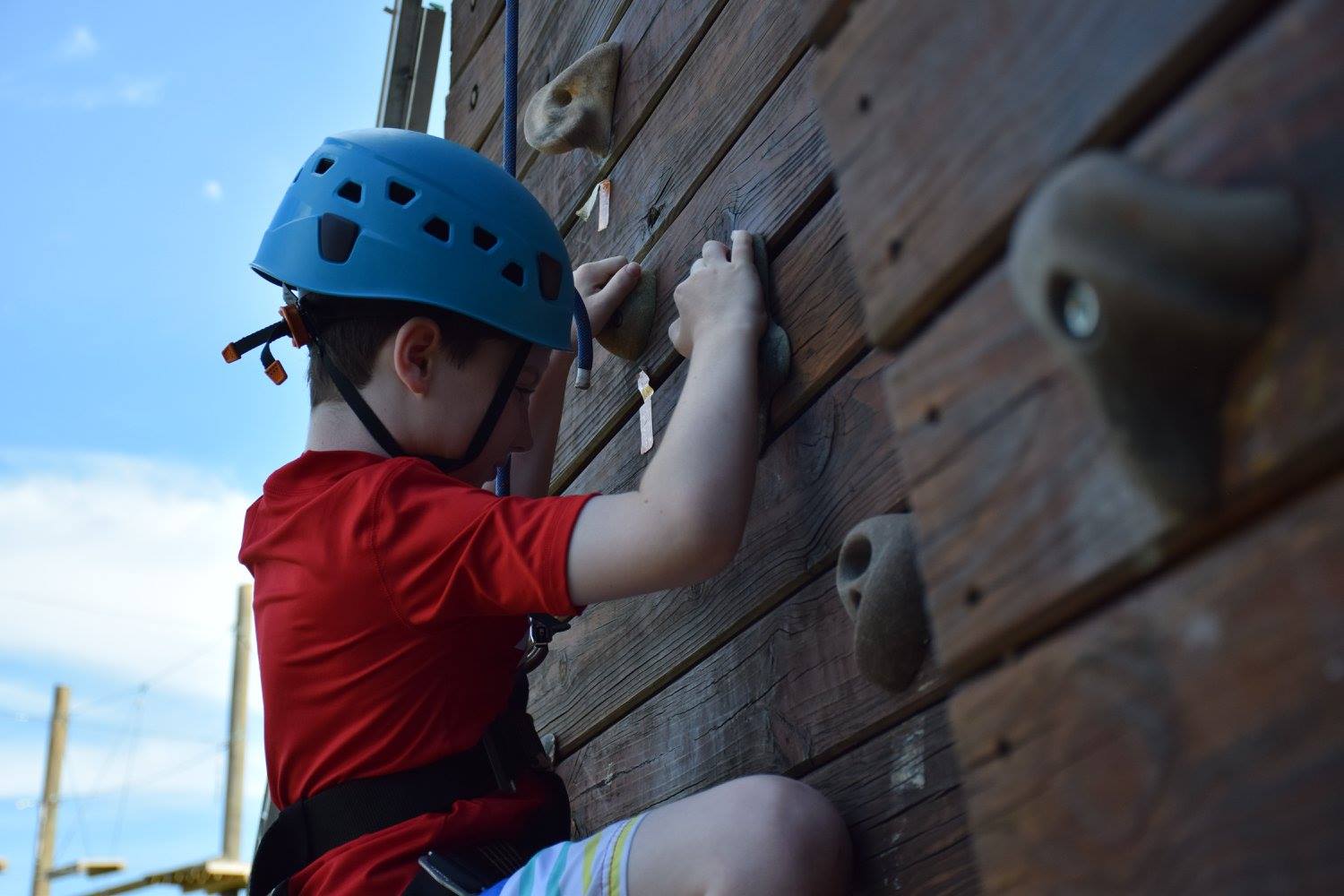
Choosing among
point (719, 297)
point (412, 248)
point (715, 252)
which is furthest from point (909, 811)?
point (412, 248)

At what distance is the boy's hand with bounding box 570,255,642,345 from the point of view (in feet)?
7.91

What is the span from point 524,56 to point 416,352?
165cm

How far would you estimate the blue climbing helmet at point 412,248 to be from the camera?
2.08 metres

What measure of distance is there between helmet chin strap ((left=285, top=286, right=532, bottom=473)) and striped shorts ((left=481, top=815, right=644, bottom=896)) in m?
0.67

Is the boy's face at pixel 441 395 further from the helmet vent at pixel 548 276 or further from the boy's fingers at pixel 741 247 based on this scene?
the boy's fingers at pixel 741 247

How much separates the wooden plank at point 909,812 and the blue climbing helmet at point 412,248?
829mm

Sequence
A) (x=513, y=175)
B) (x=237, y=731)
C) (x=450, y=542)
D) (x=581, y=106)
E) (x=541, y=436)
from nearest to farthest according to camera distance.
A: (x=450, y=542) < (x=513, y=175) < (x=541, y=436) < (x=581, y=106) < (x=237, y=731)

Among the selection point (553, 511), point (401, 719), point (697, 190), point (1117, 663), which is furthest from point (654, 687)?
point (1117, 663)

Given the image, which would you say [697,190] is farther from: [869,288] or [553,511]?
[869,288]

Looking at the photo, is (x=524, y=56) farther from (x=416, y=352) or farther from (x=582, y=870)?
(x=582, y=870)

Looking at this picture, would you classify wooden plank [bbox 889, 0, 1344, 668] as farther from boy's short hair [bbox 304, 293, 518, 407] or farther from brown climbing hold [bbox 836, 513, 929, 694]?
boy's short hair [bbox 304, 293, 518, 407]

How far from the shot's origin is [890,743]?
1.57m

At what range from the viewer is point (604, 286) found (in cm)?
249

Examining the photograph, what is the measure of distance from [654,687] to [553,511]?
2.24 ft
